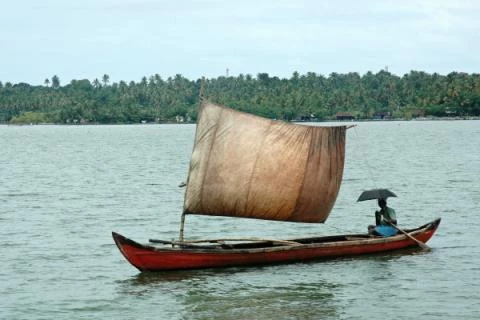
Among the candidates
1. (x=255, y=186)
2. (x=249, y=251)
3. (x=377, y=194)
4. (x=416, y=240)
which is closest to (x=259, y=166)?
(x=255, y=186)

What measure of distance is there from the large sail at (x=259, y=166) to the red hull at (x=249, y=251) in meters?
1.23

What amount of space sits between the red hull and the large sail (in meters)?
1.23

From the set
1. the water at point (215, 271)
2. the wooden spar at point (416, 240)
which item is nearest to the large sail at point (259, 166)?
the water at point (215, 271)

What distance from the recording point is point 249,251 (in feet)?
96.9

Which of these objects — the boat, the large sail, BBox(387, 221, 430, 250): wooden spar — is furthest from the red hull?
the large sail

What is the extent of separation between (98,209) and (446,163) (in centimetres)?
4461

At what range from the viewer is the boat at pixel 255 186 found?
1148 inches

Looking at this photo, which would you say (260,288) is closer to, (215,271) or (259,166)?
(215,271)

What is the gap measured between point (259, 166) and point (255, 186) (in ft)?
2.05

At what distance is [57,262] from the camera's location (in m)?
33.0

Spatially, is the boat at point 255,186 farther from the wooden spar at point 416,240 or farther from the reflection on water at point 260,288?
the wooden spar at point 416,240

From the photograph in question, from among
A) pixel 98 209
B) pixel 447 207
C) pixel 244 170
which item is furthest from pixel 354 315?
pixel 98 209

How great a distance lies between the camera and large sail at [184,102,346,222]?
97.3 ft

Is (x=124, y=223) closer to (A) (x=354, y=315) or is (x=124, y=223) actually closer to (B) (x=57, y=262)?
(B) (x=57, y=262)
